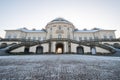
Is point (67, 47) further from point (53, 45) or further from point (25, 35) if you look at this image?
point (25, 35)

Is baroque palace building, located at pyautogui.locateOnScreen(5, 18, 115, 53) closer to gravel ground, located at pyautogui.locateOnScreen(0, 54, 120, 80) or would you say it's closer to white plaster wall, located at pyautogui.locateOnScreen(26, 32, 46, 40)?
white plaster wall, located at pyautogui.locateOnScreen(26, 32, 46, 40)

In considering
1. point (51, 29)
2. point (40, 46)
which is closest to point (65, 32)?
point (51, 29)

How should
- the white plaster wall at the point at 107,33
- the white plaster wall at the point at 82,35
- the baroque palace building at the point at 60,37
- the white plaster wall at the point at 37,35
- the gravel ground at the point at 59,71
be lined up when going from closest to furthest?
the gravel ground at the point at 59,71 < the baroque palace building at the point at 60,37 < the white plaster wall at the point at 107,33 < the white plaster wall at the point at 82,35 < the white plaster wall at the point at 37,35

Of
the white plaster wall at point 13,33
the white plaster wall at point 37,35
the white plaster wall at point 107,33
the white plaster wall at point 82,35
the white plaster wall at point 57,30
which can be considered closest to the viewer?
the white plaster wall at point 57,30

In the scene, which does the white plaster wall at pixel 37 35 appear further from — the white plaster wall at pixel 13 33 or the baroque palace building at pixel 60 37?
the white plaster wall at pixel 13 33

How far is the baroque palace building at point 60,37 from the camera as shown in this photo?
26.7m

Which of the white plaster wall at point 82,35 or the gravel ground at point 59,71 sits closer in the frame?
the gravel ground at point 59,71

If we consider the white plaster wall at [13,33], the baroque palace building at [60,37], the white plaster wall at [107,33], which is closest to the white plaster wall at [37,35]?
the baroque palace building at [60,37]

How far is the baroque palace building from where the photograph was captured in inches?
1051

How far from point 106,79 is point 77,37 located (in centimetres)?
4013

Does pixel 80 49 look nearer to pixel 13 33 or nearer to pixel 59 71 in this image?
pixel 59 71

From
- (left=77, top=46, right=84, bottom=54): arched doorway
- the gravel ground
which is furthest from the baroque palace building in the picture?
the gravel ground

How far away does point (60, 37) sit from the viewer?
36.4m

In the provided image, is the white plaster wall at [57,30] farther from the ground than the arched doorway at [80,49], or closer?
farther from the ground
